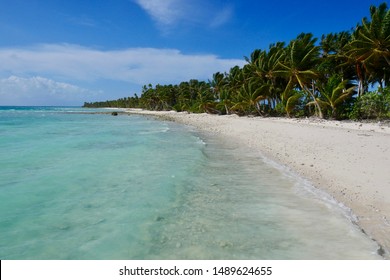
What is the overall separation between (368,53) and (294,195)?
2750 cm

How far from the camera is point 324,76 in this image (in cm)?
3884

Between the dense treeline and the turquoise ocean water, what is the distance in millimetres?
22927

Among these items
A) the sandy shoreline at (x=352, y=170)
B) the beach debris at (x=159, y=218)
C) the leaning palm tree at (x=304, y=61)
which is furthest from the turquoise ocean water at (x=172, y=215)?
the leaning palm tree at (x=304, y=61)

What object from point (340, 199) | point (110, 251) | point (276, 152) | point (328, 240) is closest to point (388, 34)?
point (276, 152)

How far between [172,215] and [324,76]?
3804cm

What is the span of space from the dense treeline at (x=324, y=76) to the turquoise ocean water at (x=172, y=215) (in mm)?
22927

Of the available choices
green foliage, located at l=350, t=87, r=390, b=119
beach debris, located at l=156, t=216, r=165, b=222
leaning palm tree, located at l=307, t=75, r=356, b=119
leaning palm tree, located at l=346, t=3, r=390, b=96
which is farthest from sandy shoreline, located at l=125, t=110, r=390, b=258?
leaning palm tree, located at l=346, t=3, r=390, b=96

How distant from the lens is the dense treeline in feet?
91.7

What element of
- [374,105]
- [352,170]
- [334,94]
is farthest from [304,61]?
[352,170]

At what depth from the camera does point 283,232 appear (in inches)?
232

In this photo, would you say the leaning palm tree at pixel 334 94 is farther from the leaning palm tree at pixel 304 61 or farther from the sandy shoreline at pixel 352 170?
the sandy shoreline at pixel 352 170

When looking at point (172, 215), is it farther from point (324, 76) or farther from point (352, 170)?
point (324, 76)

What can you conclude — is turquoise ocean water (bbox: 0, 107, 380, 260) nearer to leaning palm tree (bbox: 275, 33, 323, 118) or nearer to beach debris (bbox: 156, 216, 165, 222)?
beach debris (bbox: 156, 216, 165, 222)

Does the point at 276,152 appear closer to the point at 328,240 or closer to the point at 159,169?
the point at 159,169
